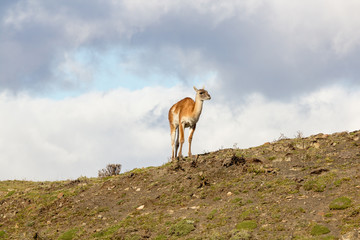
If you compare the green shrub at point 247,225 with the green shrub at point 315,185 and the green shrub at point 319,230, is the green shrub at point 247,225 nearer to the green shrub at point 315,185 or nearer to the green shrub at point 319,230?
the green shrub at point 319,230

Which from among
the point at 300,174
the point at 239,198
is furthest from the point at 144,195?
the point at 300,174

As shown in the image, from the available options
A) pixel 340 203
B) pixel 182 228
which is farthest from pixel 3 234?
pixel 340 203

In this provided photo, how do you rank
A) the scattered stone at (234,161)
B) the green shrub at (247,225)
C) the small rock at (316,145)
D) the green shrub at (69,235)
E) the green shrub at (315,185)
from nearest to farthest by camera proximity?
the green shrub at (247,225)
the green shrub at (315,185)
the green shrub at (69,235)
the scattered stone at (234,161)
the small rock at (316,145)

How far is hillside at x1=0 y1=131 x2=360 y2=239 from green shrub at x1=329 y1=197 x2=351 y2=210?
0.04 meters

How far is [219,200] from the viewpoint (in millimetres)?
20031

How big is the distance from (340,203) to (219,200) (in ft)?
17.9

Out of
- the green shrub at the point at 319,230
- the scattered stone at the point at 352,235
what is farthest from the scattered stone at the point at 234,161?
the scattered stone at the point at 352,235

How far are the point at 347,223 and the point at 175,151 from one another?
48.2 feet

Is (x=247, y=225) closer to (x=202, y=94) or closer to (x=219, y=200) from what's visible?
(x=219, y=200)

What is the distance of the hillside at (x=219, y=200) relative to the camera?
16.4 meters

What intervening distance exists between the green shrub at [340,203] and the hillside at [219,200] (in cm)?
4

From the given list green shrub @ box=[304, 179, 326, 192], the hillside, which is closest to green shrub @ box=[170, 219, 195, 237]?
the hillside

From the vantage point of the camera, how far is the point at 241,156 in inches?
962

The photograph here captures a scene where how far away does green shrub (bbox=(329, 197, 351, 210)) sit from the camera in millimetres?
16484
